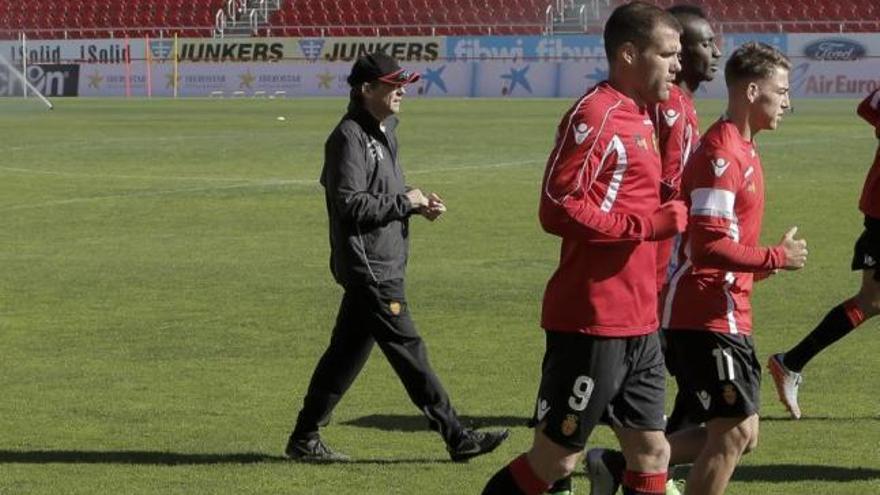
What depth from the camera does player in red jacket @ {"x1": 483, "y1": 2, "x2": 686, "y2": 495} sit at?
580 cm

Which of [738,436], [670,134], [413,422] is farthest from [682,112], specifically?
[413,422]

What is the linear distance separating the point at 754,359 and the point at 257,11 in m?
59.7

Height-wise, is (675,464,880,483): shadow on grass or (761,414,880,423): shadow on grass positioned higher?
(675,464,880,483): shadow on grass

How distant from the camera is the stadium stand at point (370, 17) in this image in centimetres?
5700

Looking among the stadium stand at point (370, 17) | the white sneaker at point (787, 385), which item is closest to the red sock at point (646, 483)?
the white sneaker at point (787, 385)

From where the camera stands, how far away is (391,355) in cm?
838

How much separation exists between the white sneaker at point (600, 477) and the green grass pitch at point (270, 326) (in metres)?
1.02

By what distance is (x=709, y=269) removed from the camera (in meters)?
6.47

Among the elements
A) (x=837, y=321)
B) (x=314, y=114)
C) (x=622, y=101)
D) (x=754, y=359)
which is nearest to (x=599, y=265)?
(x=622, y=101)

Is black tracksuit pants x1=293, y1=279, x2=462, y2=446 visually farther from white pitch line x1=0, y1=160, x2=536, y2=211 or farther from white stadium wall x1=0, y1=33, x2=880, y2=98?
white stadium wall x1=0, y1=33, x2=880, y2=98

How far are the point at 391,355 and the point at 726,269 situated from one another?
2465 mm

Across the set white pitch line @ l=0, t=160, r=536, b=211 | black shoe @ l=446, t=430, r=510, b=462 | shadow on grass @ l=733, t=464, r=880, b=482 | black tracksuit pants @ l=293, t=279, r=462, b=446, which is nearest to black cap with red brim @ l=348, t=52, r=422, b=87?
black tracksuit pants @ l=293, t=279, r=462, b=446

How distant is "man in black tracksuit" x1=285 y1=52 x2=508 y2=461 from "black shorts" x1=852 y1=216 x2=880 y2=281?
7.66 ft

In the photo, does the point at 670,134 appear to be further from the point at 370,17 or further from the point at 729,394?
the point at 370,17
